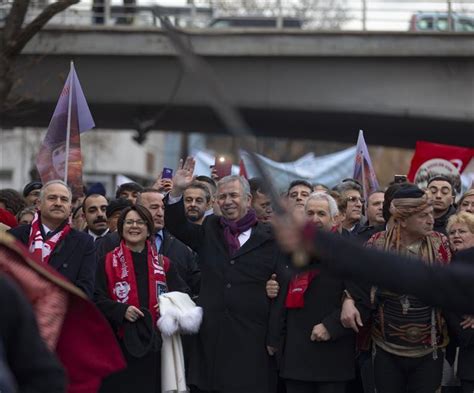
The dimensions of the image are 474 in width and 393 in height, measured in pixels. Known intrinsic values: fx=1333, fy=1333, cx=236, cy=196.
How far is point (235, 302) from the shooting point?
996 cm

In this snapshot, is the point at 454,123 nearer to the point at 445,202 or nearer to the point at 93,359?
the point at 445,202

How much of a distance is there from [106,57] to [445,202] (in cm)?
1788

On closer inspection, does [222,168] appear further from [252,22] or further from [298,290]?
[252,22]

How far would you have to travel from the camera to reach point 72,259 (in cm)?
970

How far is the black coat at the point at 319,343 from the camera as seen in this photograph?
31.8 feet

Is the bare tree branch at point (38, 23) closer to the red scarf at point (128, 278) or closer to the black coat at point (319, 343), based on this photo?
the red scarf at point (128, 278)

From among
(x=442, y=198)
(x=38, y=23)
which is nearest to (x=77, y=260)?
(x=442, y=198)

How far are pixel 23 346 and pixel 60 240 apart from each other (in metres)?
4.17

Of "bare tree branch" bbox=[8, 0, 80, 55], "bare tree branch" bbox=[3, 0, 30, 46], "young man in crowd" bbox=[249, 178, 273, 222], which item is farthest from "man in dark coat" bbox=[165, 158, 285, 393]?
"bare tree branch" bbox=[3, 0, 30, 46]

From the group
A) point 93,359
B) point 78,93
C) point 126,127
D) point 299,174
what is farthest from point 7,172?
point 93,359

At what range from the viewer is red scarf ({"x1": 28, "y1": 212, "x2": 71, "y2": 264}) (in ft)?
32.1

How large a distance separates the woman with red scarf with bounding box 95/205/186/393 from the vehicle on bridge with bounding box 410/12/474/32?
19.2 metres

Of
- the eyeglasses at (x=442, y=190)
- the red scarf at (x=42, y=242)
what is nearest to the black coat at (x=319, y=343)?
the red scarf at (x=42, y=242)

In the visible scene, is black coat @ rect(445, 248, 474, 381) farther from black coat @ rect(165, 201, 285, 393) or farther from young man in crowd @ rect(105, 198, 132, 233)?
young man in crowd @ rect(105, 198, 132, 233)
